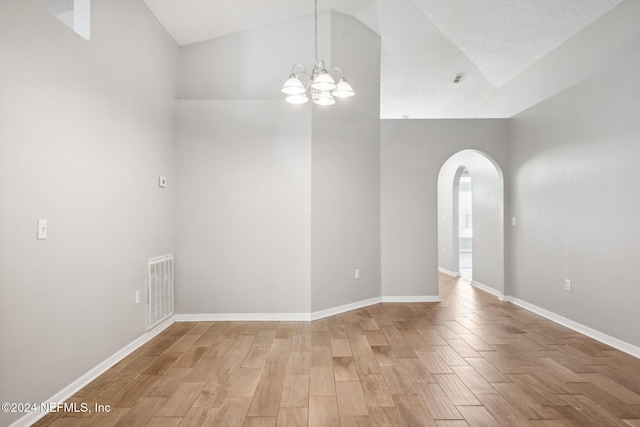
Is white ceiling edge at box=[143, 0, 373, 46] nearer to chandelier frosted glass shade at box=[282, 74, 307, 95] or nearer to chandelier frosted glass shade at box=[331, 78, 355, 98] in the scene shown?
chandelier frosted glass shade at box=[282, 74, 307, 95]

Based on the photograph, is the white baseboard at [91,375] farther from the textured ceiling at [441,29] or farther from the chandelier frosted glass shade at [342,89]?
the textured ceiling at [441,29]

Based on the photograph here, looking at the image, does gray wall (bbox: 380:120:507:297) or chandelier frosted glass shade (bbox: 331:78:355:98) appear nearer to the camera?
chandelier frosted glass shade (bbox: 331:78:355:98)

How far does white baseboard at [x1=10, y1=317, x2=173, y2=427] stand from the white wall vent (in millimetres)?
114

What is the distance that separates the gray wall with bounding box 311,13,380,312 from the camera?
4793mm

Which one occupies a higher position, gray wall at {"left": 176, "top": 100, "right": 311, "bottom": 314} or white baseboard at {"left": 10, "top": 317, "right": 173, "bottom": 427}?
gray wall at {"left": 176, "top": 100, "right": 311, "bottom": 314}

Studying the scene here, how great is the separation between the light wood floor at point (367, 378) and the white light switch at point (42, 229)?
1.07 metres

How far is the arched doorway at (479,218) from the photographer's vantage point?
19.5ft

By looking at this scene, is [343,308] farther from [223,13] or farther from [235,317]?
[223,13]

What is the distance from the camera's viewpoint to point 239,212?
183 inches

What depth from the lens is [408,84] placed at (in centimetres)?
730

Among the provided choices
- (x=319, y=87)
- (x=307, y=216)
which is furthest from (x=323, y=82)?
(x=307, y=216)


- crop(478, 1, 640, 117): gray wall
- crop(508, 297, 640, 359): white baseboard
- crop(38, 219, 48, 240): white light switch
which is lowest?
crop(508, 297, 640, 359): white baseboard

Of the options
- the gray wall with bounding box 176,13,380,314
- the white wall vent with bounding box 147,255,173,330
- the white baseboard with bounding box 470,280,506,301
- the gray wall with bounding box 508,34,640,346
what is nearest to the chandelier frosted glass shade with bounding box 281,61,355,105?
the gray wall with bounding box 176,13,380,314

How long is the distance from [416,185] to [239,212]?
101 inches
